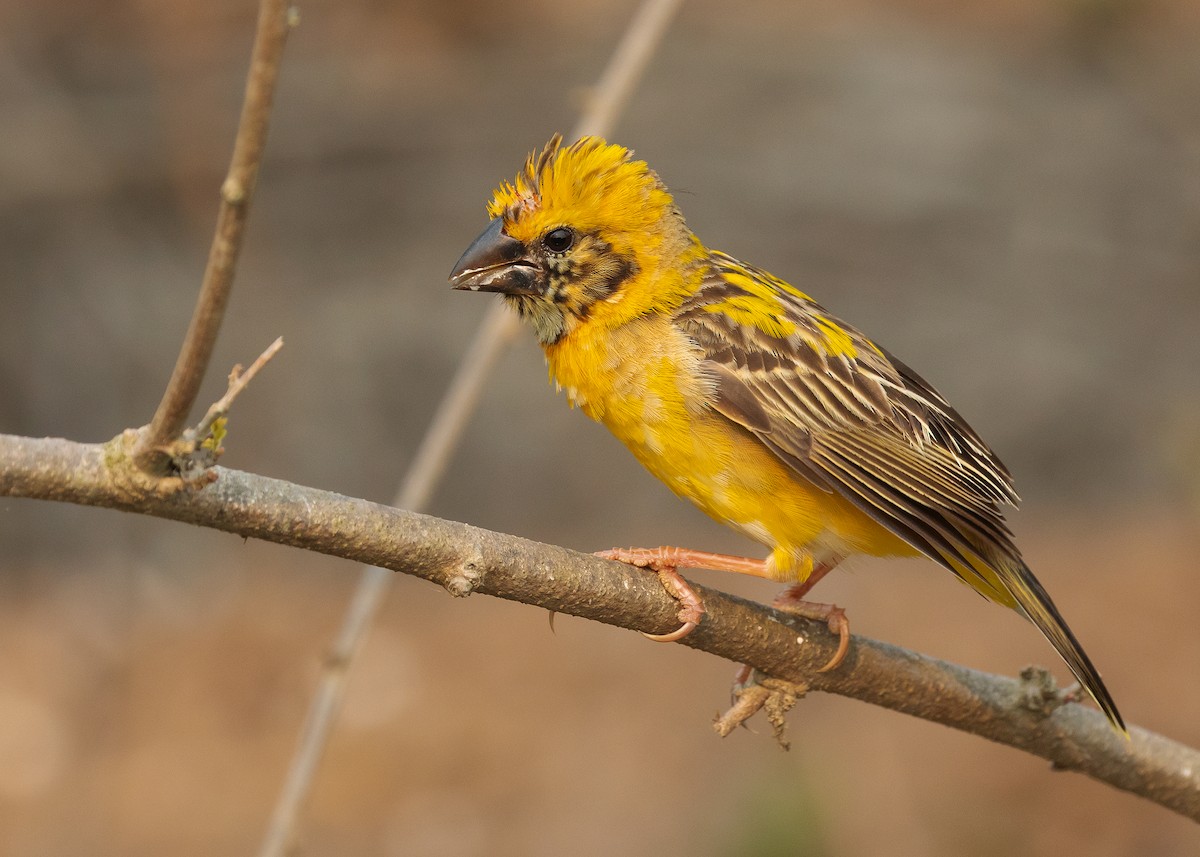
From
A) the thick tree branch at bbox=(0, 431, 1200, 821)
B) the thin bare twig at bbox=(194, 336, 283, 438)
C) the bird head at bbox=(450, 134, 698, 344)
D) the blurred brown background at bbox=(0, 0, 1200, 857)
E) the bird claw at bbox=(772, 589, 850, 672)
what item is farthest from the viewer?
the blurred brown background at bbox=(0, 0, 1200, 857)

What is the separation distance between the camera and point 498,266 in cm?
403

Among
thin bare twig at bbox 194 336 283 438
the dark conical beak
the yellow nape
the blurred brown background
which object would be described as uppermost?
the blurred brown background

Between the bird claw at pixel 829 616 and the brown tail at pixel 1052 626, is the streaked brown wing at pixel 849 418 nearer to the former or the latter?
the brown tail at pixel 1052 626

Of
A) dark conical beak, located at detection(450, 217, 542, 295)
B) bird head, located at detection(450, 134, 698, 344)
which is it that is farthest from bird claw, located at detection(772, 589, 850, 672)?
dark conical beak, located at detection(450, 217, 542, 295)

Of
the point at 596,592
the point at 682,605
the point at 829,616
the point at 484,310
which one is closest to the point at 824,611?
the point at 829,616

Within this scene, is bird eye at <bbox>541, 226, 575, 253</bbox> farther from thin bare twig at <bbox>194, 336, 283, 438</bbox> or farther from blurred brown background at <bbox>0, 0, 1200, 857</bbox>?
blurred brown background at <bbox>0, 0, 1200, 857</bbox>

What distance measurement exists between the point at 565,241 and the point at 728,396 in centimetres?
66

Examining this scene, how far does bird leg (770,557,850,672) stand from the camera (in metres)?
3.61

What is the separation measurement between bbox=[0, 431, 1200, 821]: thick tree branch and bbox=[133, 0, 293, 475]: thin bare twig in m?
0.25

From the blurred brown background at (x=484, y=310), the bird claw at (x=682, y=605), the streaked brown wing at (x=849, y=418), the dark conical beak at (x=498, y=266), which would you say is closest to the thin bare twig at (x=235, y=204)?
the bird claw at (x=682, y=605)

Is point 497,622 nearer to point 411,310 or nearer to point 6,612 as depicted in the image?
point 411,310

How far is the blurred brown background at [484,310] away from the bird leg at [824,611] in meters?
4.34

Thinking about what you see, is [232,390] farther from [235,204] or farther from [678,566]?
[678,566]

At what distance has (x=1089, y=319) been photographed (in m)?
10.9
